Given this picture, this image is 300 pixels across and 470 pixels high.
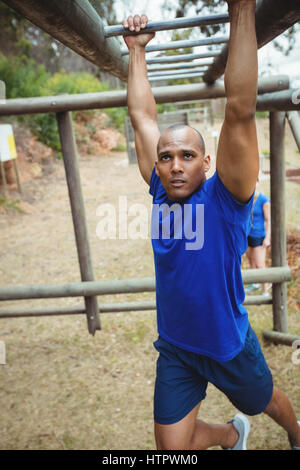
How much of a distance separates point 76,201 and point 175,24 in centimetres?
174

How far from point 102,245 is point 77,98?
10.5 ft

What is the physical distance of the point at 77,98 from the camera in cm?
231

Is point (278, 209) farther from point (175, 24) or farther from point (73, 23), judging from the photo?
point (73, 23)

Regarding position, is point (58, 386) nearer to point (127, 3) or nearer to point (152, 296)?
point (152, 296)

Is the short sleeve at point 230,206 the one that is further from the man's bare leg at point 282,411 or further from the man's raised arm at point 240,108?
the man's bare leg at point 282,411

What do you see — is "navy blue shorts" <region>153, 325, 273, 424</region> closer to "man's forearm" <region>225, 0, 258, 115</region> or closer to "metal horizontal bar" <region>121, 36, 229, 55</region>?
"man's forearm" <region>225, 0, 258, 115</region>

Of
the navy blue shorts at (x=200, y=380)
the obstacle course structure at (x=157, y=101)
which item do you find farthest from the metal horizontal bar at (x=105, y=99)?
the navy blue shorts at (x=200, y=380)

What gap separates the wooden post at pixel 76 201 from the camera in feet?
8.25

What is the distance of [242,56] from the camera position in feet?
2.96

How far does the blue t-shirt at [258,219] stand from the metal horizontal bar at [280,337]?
3.34 feet

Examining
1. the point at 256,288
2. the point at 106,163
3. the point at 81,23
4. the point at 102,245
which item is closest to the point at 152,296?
the point at 256,288

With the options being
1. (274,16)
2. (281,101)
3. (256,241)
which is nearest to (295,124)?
(281,101)

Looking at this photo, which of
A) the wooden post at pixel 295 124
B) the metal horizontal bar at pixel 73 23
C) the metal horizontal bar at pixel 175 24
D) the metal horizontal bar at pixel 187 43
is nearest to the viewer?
the metal horizontal bar at pixel 73 23

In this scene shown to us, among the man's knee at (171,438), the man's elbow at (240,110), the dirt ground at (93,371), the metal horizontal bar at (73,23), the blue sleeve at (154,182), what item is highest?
the metal horizontal bar at (73,23)
